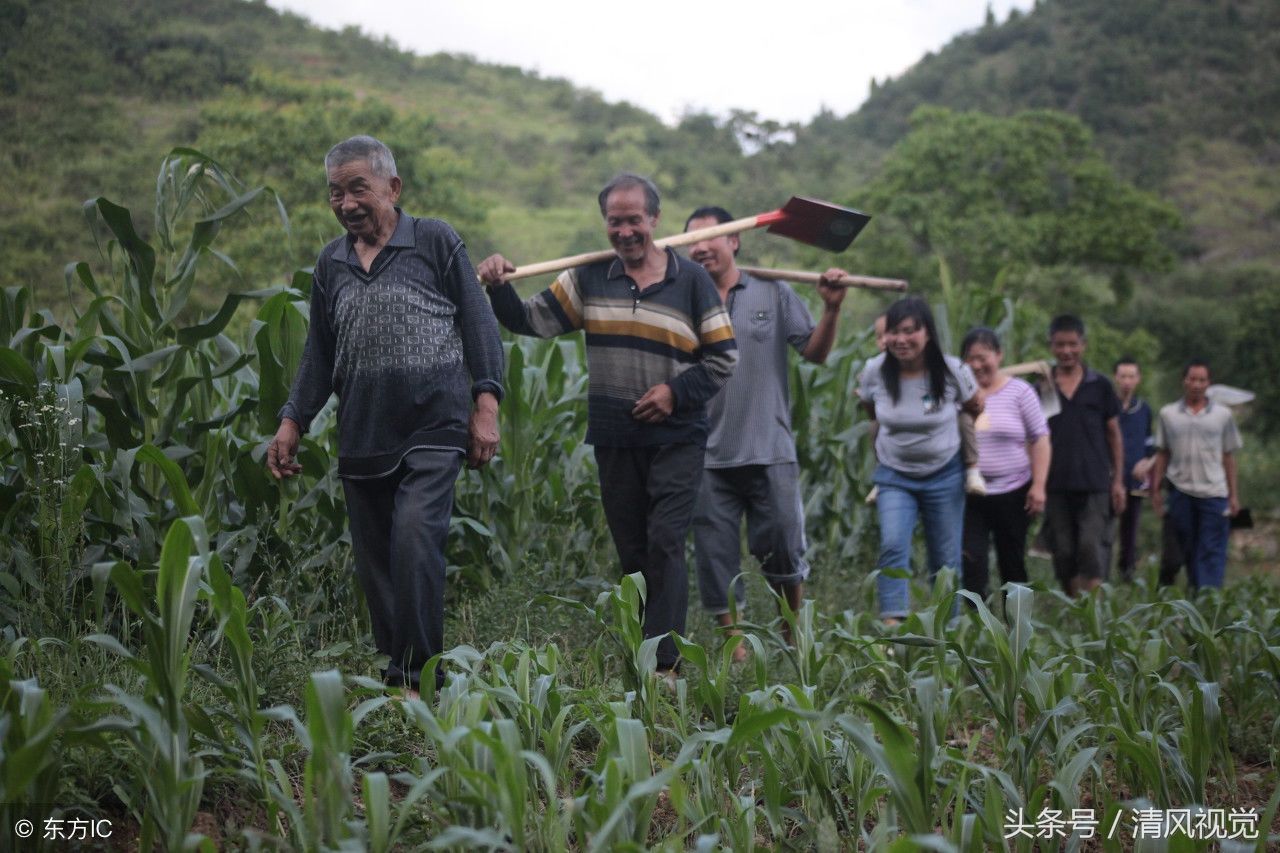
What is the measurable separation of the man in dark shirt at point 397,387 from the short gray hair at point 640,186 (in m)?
0.63

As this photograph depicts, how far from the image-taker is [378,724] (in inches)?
126

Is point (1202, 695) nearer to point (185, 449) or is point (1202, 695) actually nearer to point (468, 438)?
point (468, 438)

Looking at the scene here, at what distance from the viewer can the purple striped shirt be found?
20.0 ft

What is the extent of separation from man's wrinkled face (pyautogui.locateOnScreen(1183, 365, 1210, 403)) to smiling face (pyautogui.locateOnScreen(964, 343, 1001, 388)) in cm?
188

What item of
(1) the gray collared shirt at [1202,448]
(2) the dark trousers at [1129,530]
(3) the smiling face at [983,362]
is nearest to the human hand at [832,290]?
(3) the smiling face at [983,362]

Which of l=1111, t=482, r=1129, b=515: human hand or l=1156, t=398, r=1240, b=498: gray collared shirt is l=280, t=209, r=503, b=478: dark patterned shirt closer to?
l=1111, t=482, r=1129, b=515: human hand

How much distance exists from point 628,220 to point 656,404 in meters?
0.64

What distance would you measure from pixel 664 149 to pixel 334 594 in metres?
34.6

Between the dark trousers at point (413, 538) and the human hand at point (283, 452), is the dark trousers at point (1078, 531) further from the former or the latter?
Answer: the human hand at point (283, 452)

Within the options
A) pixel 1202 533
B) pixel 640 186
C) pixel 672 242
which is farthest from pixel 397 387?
pixel 1202 533

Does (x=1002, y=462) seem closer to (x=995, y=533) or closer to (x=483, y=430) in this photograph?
(x=995, y=533)

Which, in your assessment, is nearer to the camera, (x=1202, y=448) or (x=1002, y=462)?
(x=1002, y=462)

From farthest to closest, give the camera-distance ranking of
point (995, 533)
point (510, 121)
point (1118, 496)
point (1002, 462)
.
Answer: point (510, 121), point (1118, 496), point (995, 533), point (1002, 462)

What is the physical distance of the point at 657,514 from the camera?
424 centimetres
